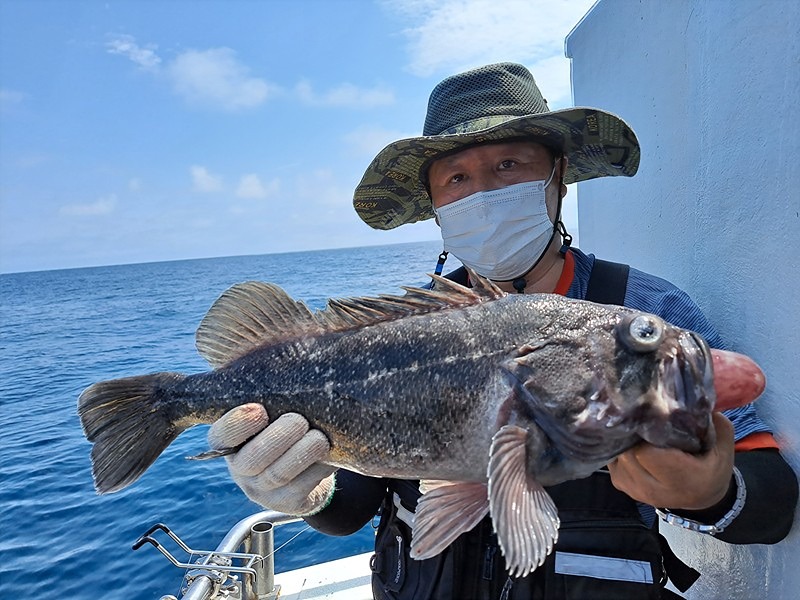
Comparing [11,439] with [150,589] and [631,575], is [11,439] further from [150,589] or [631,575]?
[631,575]

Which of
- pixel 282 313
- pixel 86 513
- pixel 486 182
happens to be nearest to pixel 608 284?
pixel 486 182

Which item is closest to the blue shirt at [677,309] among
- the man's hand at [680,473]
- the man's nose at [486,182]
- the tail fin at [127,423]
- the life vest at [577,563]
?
the life vest at [577,563]

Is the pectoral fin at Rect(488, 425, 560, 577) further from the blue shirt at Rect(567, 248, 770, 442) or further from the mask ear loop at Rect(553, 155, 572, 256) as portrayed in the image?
the mask ear loop at Rect(553, 155, 572, 256)

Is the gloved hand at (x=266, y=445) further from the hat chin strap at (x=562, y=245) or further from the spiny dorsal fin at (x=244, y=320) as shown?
the hat chin strap at (x=562, y=245)

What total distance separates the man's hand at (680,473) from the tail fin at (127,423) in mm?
1911

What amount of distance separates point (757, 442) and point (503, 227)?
145 cm

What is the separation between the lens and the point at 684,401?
5.24 feet

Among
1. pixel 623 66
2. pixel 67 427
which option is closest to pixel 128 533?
pixel 67 427

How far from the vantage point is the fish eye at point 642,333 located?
65.7 inches

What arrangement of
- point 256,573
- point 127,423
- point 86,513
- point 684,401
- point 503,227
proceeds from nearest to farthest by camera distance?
1. point 684,401
2. point 127,423
3. point 503,227
4. point 256,573
5. point 86,513

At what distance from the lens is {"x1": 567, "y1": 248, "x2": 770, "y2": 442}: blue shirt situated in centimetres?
203

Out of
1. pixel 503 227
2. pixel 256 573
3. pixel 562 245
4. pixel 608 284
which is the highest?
pixel 503 227

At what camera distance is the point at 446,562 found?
221cm

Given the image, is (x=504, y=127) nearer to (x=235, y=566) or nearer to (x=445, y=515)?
(x=445, y=515)
